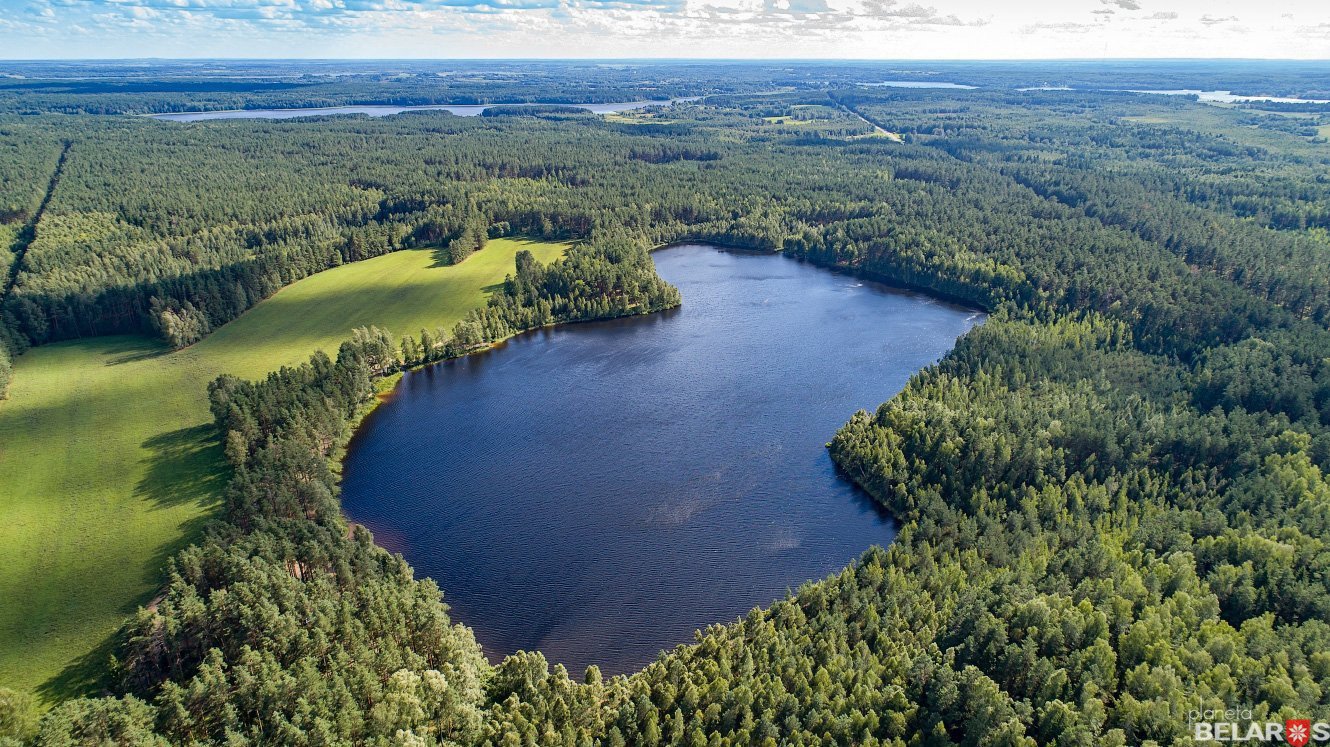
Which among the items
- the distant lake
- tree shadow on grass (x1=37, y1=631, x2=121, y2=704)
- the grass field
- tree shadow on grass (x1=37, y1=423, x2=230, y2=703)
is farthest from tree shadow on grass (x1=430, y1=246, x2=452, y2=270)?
tree shadow on grass (x1=37, y1=631, x2=121, y2=704)

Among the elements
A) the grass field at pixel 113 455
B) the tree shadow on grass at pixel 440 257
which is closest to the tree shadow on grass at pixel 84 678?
the grass field at pixel 113 455

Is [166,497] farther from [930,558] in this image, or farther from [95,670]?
[930,558]

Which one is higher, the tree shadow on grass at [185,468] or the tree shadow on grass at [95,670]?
the tree shadow on grass at [185,468]

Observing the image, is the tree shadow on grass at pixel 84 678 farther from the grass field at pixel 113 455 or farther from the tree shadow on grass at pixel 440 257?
the tree shadow on grass at pixel 440 257

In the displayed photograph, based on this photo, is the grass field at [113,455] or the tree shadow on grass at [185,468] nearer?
the grass field at [113,455]

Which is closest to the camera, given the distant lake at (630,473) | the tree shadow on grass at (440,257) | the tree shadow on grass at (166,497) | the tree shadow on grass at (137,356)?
the tree shadow on grass at (166,497)

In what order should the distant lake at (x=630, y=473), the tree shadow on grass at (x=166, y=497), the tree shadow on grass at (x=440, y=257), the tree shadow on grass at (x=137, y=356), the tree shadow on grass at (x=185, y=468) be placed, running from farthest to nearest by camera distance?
the tree shadow on grass at (x=440, y=257) < the tree shadow on grass at (x=137, y=356) < the tree shadow on grass at (x=185, y=468) < the distant lake at (x=630, y=473) < the tree shadow on grass at (x=166, y=497)
